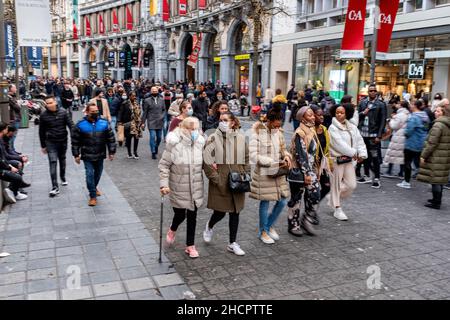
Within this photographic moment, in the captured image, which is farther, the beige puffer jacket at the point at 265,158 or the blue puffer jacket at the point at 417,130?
the blue puffer jacket at the point at 417,130

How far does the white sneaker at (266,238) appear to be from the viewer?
19.4ft

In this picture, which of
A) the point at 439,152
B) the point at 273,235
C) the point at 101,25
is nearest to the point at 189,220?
the point at 273,235

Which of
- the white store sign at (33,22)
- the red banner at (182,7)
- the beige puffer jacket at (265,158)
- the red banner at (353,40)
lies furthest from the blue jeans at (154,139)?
the red banner at (182,7)

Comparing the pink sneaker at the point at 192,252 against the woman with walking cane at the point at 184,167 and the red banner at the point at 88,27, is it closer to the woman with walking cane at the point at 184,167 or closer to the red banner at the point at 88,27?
the woman with walking cane at the point at 184,167

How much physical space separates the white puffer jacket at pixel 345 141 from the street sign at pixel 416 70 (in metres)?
11.4

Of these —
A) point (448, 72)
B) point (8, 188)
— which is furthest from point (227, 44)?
point (8, 188)

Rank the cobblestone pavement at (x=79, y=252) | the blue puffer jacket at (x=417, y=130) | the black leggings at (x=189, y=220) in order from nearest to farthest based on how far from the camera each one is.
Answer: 1. the cobblestone pavement at (x=79, y=252)
2. the black leggings at (x=189, y=220)
3. the blue puffer jacket at (x=417, y=130)

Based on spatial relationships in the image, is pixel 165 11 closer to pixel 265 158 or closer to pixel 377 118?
pixel 377 118

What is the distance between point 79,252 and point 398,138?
278 inches

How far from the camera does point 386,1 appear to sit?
11914 mm

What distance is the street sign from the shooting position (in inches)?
661

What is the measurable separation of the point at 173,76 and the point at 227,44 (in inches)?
527

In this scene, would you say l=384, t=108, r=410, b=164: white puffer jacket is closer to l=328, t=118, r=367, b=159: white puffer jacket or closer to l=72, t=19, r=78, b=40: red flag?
l=328, t=118, r=367, b=159: white puffer jacket
